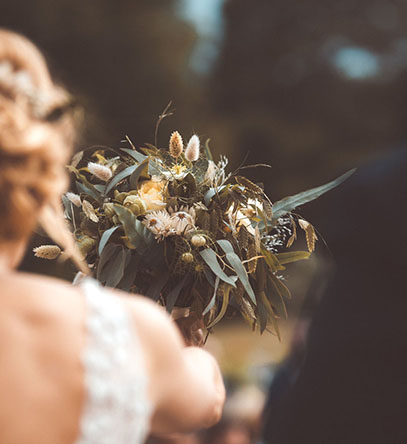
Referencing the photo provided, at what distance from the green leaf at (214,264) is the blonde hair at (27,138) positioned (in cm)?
55

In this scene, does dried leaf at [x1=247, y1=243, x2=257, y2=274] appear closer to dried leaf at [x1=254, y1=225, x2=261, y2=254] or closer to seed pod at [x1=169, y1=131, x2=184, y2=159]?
dried leaf at [x1=254, y1=225, x2=261, y2=254]

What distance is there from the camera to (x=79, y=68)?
26.5 ft

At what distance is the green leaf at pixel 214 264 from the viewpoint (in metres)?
1.65

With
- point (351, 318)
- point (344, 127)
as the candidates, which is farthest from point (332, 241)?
point (344, 127)

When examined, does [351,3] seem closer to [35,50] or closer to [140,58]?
[140,58]

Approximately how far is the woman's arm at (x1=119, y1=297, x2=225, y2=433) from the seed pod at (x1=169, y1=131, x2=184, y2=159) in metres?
0.61

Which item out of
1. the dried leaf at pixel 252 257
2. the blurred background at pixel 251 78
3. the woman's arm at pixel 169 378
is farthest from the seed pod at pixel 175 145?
the blurred background at pixel 251 78

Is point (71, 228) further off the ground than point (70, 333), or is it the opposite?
point (70, 333)

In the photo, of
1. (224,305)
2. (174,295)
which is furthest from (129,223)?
(224,305)

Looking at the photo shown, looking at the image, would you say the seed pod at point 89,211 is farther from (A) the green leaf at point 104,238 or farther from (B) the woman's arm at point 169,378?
(B) the woman's arm at point 169,378

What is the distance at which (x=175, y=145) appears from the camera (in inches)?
68.8

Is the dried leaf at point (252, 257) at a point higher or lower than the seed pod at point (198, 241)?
lower

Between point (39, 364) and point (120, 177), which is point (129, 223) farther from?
point (39, 364)

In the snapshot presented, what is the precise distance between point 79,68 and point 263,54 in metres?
5.62
